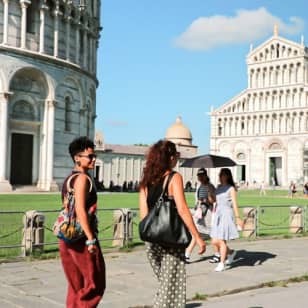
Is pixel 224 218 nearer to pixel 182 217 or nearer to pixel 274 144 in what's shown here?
pixel 182 217

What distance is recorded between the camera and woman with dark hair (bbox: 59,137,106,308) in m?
4.89

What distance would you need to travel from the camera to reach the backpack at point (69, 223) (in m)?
4.94

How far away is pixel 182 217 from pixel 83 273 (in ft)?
3.47

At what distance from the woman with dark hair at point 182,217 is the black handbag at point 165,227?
0.20 feet

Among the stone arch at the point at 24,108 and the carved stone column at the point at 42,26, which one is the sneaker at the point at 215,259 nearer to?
the stone arch at the point at 24,108

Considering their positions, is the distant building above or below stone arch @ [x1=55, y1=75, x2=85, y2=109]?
below

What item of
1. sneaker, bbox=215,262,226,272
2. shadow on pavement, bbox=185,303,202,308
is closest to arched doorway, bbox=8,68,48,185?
sneaker, bbox=215,262,226,272

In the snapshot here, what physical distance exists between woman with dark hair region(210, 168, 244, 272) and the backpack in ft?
15.6

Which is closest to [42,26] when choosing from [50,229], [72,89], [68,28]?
[68,28]

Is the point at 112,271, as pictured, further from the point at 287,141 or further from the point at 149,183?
the point at 287,141

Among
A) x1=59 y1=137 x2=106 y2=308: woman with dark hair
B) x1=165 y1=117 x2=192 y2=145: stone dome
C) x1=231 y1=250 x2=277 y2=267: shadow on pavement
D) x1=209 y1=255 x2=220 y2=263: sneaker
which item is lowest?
x1=231 y1=250 x2=277 y2=267: shadow on pavement

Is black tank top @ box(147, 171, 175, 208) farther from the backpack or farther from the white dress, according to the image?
the white dress

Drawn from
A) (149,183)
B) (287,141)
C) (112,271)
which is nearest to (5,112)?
(112,271)

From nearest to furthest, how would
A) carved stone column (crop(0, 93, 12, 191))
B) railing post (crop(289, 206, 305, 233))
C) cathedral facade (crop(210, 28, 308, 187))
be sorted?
railing post (crop(289, 206, 305, 233)) → carved stone column (crop(0, 93, 12, 191)) → cathedral facade (crop(210, 28, 308, 187))
